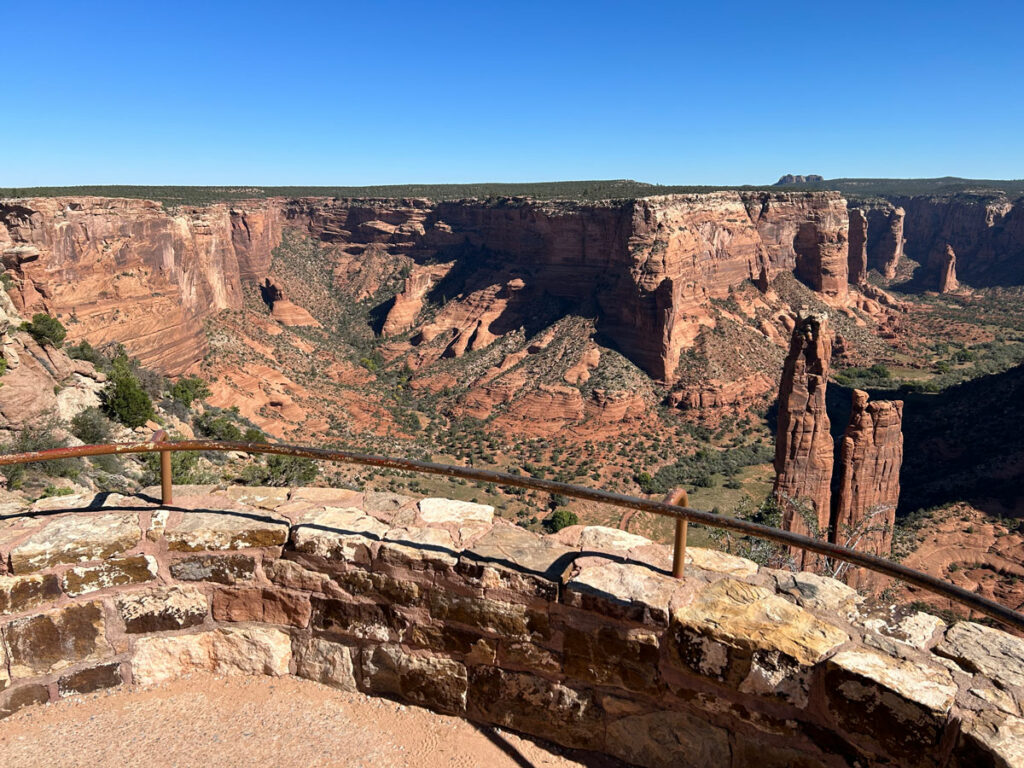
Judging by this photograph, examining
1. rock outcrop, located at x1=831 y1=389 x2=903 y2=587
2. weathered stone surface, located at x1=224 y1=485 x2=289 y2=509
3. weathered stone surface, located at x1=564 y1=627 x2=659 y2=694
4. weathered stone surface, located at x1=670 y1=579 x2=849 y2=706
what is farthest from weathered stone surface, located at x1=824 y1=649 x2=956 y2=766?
rock outcrop, located at x1=831 y1=389 x2=903 y2=587

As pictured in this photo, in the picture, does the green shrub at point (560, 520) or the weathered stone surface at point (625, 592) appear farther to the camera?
the green shrub at point (560, 520)

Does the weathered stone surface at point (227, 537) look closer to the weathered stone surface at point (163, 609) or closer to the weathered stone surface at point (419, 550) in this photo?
the weathered stone surface at point (163, 609)

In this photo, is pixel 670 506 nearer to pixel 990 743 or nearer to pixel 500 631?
pixel 500 631

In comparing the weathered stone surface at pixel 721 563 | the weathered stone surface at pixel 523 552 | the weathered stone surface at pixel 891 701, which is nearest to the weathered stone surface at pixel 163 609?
the weathered stone surface at pixel 523 552

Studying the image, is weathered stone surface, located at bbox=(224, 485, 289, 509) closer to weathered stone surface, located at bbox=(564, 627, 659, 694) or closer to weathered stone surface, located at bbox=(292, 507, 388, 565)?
weathered stone surface, located at bbox=(292, 507, 388, 565)

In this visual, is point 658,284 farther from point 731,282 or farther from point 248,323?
point 248,323

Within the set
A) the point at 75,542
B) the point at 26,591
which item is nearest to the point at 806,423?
the point at 75,542

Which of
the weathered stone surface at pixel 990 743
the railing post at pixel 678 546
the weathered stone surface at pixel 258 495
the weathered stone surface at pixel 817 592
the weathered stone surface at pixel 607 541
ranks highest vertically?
the railing post at pixel 678 546
